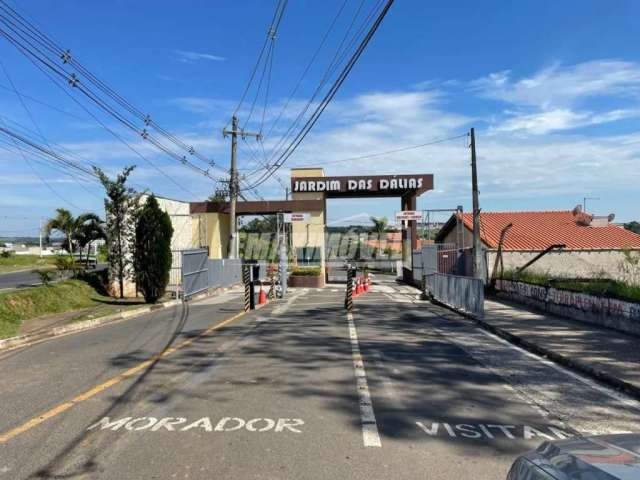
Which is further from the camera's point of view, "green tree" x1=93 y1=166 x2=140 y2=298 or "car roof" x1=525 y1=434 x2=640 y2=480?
"green tree" x1=93 y1=166 x2=140 y2=298

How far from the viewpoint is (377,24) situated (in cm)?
1166

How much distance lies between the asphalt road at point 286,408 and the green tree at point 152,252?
9329 millimetres

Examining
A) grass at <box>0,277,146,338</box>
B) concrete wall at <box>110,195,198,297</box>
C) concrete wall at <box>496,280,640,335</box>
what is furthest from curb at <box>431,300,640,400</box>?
concrete wall at <box>110,195,198,297</box>

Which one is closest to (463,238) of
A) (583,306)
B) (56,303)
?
(583,306)

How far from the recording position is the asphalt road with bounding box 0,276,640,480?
188 inches

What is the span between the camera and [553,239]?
112 feet

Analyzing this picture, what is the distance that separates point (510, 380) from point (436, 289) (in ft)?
49.7

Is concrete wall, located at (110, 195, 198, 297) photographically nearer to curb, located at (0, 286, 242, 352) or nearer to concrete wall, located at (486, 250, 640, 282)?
curb, located at (0, 286, 242, 352)

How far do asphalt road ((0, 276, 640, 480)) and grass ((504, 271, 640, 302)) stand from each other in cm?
342

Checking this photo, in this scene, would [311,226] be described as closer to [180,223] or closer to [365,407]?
[180,223]

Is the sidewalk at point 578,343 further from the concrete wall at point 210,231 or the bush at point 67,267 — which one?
the concrete wall at point 210,231

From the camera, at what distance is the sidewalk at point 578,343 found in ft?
27.3

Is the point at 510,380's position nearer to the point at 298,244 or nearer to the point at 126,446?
the point at 126,446

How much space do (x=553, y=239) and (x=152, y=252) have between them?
23807 mm
